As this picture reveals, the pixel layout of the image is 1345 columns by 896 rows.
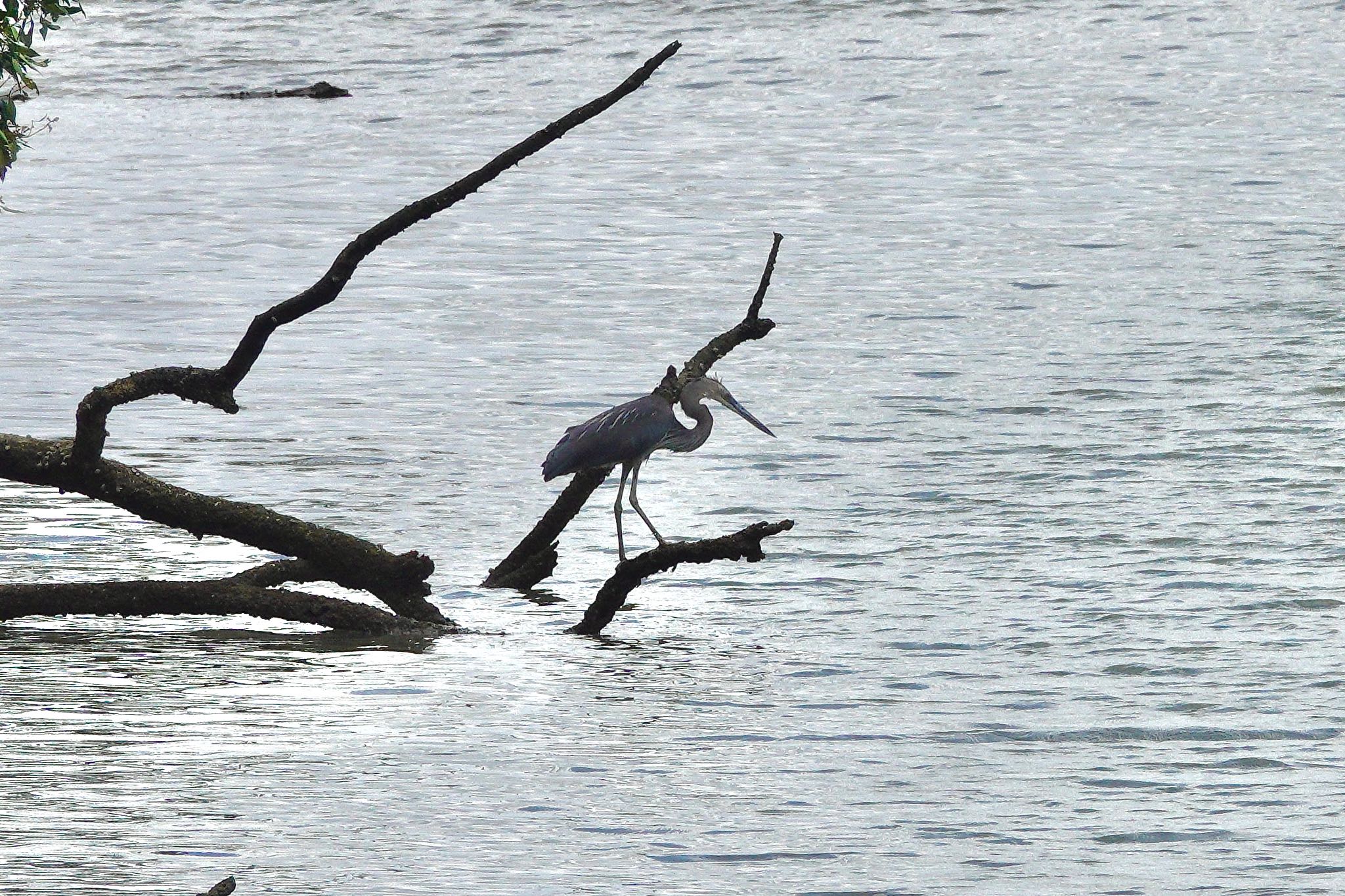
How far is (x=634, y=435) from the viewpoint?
11219 millimetres

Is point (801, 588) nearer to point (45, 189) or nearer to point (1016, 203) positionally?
point (1016, 203)

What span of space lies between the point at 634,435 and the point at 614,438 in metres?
0.12

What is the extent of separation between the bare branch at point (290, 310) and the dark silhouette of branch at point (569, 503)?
7.06ft

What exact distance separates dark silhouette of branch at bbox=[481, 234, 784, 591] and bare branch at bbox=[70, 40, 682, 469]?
215cm

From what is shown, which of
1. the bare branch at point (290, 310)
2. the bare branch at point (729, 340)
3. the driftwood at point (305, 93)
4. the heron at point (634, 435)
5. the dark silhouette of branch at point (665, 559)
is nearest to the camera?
the bare branch at point (290, 310)

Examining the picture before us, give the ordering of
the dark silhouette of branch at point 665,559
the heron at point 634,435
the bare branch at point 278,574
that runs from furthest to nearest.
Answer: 1. the heron at point 634,435
2. the bare branch at point 278,574
3. the dark silhouette of branch at point 665,559

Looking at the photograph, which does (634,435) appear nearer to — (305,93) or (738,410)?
(738,410)

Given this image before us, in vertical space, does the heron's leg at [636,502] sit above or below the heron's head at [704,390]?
below

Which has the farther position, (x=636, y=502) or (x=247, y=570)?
(x=636, y=502)

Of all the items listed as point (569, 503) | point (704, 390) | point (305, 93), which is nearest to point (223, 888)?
point (569, 503)

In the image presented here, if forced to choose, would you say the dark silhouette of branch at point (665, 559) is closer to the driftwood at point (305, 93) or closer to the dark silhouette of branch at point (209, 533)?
the dark silhouette of branch at point (209, 533)

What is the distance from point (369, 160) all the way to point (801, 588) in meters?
22.3

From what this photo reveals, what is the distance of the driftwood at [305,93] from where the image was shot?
40.5 meters

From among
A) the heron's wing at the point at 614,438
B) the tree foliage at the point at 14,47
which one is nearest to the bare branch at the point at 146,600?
the heron's wing at the point at 614,438
